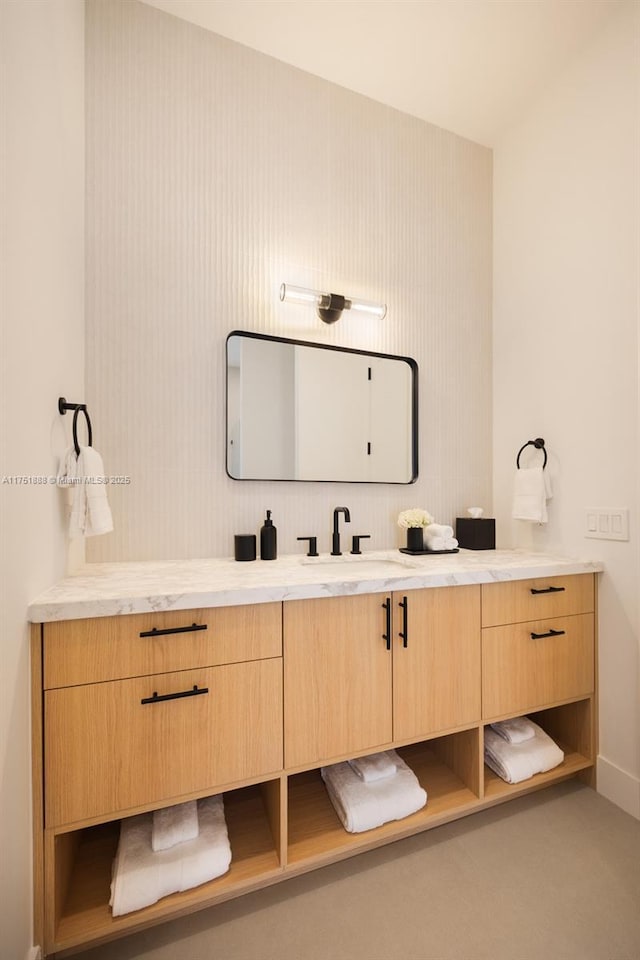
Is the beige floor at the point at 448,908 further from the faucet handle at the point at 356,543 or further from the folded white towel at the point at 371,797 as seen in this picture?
the faucet handle at the point at 356,543

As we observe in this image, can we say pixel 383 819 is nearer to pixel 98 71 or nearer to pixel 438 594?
pixel 438 594

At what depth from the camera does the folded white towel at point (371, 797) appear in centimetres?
130

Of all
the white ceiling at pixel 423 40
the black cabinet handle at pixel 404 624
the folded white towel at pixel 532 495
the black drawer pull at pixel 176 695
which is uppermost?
the white ceiling at pixel 423 40

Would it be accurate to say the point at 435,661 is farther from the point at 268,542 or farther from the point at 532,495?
the point at 532,495

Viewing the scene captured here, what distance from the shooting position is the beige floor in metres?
Result: 1.07

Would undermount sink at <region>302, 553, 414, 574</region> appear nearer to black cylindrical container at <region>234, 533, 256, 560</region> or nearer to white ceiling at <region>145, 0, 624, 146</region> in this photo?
black cylindrical container at <region>234, 533, 256, 560</region>

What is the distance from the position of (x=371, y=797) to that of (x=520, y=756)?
611 mm

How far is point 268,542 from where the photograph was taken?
5.42 feet

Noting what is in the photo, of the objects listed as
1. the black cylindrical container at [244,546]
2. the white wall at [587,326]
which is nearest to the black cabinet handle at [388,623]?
the black cylindrical container at [244,546]

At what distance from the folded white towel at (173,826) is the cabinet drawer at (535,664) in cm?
97

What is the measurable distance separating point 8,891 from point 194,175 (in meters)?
2.17

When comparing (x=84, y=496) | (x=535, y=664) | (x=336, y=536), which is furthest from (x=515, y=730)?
(x=84, y=496)

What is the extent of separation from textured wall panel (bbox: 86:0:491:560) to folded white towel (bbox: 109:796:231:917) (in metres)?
0.83

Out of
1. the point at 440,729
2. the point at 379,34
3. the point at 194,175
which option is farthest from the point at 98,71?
the point at 440,729
